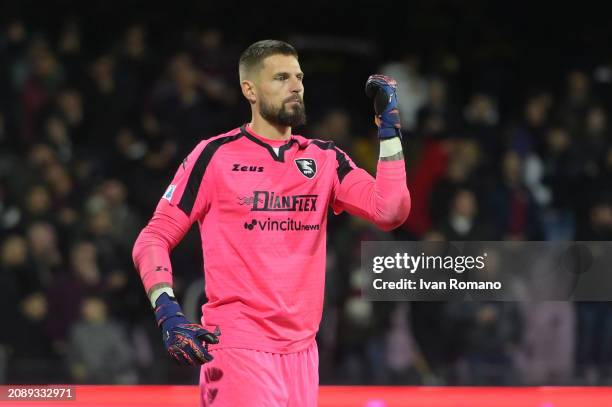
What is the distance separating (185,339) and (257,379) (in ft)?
1.09

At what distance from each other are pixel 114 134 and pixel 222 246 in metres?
5.63

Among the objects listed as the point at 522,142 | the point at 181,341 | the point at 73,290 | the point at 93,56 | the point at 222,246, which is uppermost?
the point at 93,56

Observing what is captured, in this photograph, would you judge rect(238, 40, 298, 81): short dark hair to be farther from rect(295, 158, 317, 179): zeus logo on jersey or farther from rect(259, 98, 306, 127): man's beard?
rect(295, 158, 317, 179): zeus logo on jersey

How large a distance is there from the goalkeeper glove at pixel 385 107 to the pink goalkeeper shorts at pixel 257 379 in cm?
80

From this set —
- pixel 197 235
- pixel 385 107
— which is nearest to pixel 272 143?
pixel 385 107

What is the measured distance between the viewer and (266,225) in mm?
4035

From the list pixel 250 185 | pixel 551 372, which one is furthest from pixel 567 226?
pixel 250 185

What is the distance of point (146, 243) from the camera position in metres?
4.04

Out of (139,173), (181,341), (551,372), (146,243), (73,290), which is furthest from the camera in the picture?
(139,173)

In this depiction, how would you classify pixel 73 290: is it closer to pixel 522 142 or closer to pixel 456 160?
pixel 456 160

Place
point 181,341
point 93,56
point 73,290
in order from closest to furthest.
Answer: point 181,341 → point 73,290 → point 93,56

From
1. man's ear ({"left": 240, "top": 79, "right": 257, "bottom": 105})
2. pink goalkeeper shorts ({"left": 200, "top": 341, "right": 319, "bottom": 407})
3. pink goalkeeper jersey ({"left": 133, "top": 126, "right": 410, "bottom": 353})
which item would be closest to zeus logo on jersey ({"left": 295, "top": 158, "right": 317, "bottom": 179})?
pink goalkeeper jersey ({"left": 133, "top": 126, "right": 410, "bottom": 353})

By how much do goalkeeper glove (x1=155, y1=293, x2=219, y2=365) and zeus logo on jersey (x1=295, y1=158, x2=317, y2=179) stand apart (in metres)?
0.68

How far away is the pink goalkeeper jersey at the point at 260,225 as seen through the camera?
398 cm
